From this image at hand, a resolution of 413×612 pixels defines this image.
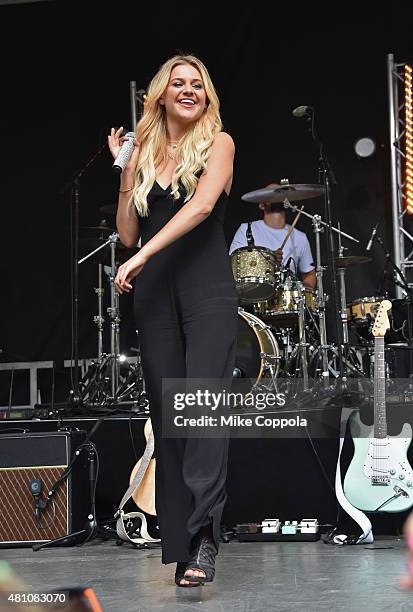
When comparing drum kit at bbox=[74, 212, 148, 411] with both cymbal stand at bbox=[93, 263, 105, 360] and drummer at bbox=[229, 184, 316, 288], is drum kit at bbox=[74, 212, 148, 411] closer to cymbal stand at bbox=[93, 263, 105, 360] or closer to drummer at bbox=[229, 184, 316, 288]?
cymbal stand at bbox=[93, 263, 105, 360]

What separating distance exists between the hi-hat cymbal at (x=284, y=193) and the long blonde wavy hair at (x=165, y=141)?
3.50 meters

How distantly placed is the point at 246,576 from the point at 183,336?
91 cm

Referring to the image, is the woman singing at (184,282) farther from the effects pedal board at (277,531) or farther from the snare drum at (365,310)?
the snare drum at (365,310)

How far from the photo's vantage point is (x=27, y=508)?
4.25 meters

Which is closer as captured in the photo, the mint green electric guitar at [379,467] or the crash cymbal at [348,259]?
the mint green electric guitar at [379,467]

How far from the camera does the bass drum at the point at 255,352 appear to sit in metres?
5.86

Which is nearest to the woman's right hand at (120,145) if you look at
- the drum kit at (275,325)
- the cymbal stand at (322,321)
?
the drum kit at (275,325)

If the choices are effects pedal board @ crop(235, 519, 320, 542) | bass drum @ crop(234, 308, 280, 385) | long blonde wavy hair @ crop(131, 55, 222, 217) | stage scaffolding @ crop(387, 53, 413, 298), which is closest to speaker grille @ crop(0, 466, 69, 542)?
effects pedal board @ crop(235, 519, 320, 542)

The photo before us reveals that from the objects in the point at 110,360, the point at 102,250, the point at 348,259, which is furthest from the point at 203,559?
the point at 102,250

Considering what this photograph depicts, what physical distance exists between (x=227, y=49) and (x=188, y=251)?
208 inches

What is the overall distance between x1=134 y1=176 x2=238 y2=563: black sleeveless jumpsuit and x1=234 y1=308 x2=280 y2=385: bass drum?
124 inches

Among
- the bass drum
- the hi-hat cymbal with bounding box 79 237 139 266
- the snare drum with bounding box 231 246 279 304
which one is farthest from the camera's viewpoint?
the hi-hat cymbal with bounding box 79 237 139 266

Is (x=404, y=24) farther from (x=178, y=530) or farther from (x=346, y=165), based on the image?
(x=178, y=530)

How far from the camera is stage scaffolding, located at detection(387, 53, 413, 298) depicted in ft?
23.1
